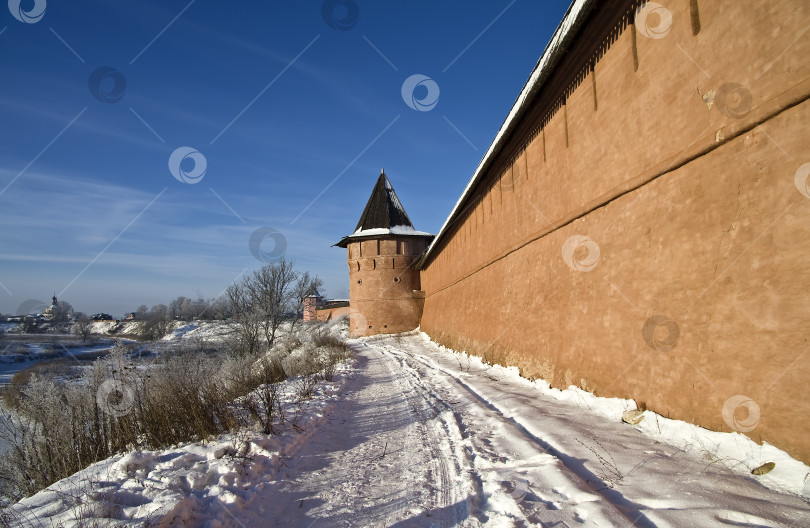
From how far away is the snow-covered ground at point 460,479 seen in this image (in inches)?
94.0

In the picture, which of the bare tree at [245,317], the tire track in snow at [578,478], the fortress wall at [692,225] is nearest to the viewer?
the tire track in snow at [578,478]

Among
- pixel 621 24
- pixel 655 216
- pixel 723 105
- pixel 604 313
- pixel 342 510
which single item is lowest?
pixel 342 510

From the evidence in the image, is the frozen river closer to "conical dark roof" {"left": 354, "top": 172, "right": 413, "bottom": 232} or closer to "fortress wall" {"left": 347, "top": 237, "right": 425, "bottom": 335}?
"fortress wall" {"left": 347, "top": 237, "right": 425, "bottom": 335}

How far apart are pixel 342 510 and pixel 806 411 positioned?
9.86 feet

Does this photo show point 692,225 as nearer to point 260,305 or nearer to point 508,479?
point 508,479

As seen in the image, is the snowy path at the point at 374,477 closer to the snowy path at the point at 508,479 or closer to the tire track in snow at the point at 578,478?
the snowy path at the point at 508,479

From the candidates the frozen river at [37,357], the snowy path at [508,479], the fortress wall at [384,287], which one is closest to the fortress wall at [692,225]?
the snowy path at [508,479]

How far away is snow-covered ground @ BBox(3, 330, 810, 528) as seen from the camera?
2389 millimetres

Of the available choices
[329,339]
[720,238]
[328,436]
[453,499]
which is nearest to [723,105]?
[720,238]

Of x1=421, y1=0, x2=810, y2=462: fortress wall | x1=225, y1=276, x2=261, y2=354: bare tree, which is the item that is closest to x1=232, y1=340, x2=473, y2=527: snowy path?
x1=421, y1=0, x2=810, y2=462: fortress wall

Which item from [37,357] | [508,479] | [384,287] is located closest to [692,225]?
[508,479]

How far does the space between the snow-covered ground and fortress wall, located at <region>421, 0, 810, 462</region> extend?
1.36ft

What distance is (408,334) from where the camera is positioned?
27.1 m

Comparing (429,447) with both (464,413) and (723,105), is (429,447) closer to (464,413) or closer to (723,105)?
(464,413)
